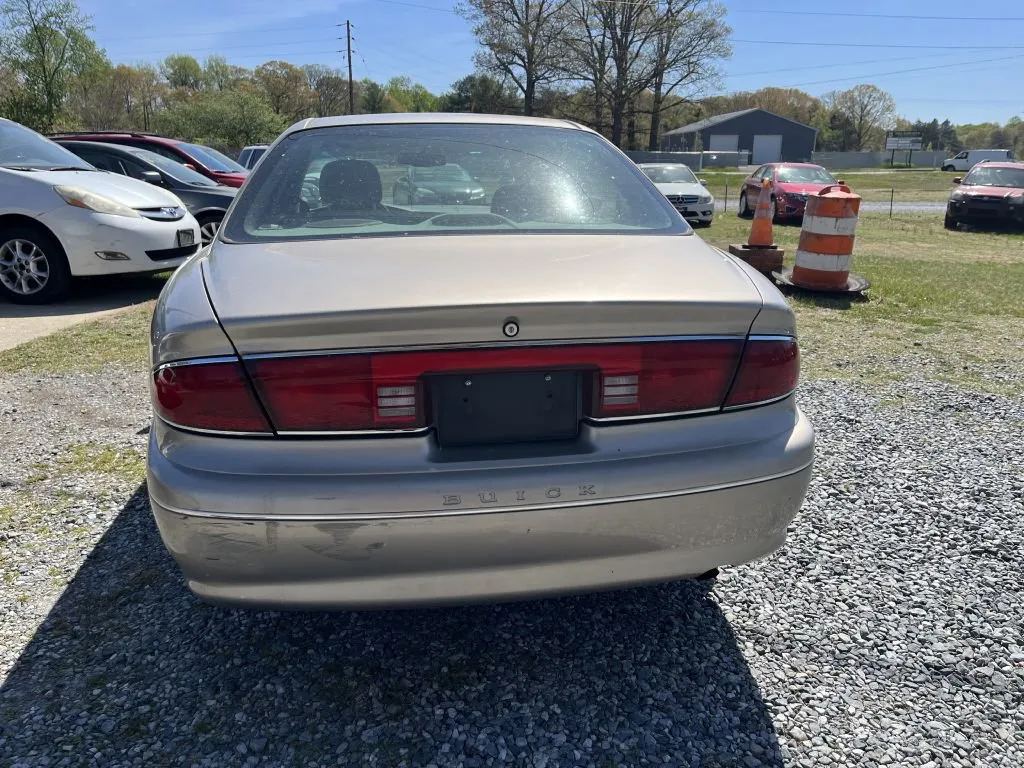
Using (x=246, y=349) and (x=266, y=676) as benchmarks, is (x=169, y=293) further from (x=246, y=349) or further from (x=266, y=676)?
(x=266, y=676)

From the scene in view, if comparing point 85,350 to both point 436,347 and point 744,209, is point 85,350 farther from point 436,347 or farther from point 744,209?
point 744,209

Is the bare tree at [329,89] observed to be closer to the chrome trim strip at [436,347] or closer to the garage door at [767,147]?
the garage door at [767,147]

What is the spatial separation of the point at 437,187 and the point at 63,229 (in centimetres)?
566

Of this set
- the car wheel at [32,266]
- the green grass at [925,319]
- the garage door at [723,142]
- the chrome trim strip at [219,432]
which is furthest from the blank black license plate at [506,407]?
the garage door at [723,142]

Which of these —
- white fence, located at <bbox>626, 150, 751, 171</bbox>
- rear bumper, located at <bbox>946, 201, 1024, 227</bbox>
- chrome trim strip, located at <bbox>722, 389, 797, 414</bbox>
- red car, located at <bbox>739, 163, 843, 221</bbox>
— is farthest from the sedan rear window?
white fence, located at <bbox>626, 150, 751, 171</bbox>

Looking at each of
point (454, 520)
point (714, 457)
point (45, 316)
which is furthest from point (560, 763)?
point (45, 316)

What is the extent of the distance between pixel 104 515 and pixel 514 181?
218cm

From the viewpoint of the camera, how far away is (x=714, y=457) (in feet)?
6.22

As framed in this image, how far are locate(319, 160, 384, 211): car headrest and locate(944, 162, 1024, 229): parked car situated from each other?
17.6 meters

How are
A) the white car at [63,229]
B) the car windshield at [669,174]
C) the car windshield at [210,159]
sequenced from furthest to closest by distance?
1. the car windshield at [669,174]
2. the car windshield at [210,159]
3. the white car at [63,229]

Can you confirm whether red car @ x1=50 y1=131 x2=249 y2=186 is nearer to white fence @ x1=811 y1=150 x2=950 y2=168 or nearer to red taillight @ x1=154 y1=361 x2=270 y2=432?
red taillight @ x1=154 y1=361 x2=270 y2=432

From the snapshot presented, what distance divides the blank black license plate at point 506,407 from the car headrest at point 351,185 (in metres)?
1.07

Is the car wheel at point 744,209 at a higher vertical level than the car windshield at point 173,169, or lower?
lower

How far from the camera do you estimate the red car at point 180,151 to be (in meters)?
11.2
